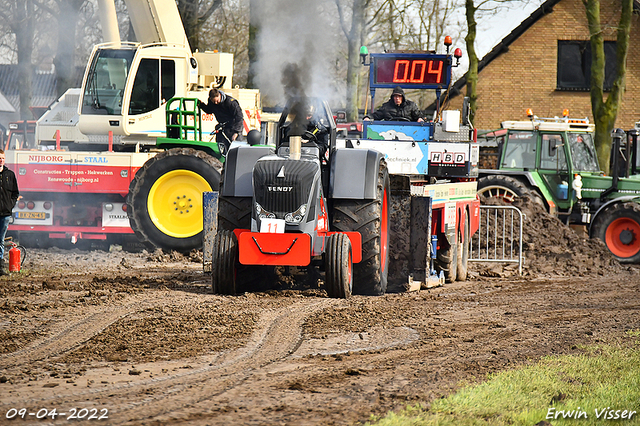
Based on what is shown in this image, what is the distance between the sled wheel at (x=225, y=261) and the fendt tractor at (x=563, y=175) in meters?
7.87

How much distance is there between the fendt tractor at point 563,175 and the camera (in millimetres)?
15273

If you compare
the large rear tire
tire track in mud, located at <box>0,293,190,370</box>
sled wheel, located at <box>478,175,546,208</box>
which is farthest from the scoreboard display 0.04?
tire track in mud, located at <box>0,293,190,370</box>

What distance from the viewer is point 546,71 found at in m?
33.5

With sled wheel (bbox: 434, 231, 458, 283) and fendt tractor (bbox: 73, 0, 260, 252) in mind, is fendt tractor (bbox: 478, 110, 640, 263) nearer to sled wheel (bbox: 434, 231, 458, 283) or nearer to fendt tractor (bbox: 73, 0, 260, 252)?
sled wheel (bbox: 434, 231, 458, 283)

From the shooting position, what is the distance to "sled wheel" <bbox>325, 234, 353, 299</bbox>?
7996 millimetres

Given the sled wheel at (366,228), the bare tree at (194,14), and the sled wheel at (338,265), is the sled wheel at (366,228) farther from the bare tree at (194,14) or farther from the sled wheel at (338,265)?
the bare tree at (194,14)

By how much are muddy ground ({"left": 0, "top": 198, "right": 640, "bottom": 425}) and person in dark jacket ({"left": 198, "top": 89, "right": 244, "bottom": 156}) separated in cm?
244

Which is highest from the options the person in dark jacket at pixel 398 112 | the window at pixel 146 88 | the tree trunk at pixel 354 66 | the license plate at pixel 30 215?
the tree trunk at pixel 354 66

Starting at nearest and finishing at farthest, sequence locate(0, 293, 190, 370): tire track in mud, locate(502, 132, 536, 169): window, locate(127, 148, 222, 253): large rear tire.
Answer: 1. locate(0, 293, 190, 370): tire track in mud
2. locate(127, 148, 222, 253): large rear tire
3. locate(502, 132, 536, 169): window

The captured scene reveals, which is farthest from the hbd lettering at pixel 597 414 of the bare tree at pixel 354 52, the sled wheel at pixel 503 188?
the sled wheel at pixel 503 188

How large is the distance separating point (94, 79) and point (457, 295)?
719cm

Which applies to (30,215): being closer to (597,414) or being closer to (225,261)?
(225,261)

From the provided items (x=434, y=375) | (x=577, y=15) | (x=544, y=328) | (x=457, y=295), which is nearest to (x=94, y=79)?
(x=457, y=295)

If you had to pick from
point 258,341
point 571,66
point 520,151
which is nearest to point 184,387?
point 258,341
